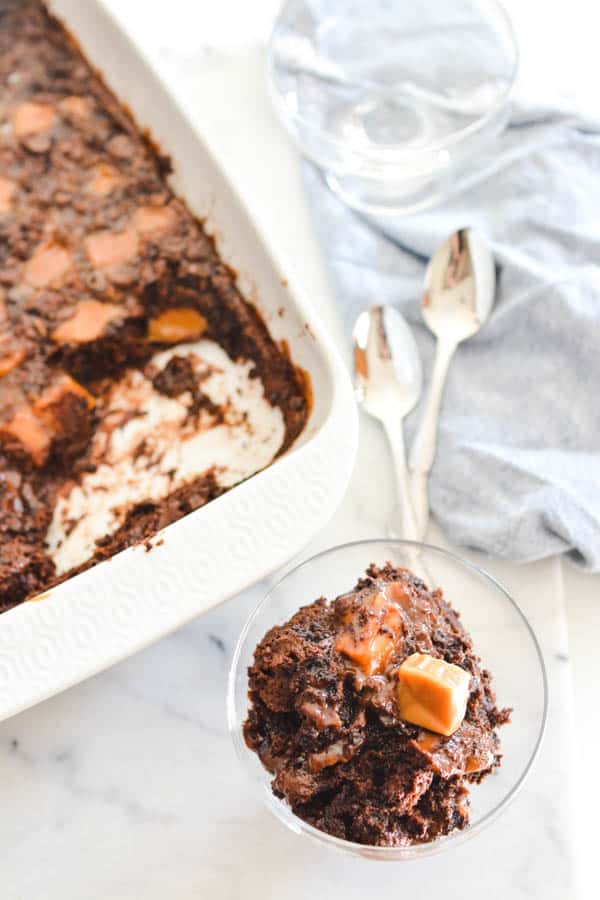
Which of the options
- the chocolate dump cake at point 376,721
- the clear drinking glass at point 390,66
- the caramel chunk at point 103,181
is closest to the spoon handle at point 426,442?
the chocolate dump cake at point 376,721

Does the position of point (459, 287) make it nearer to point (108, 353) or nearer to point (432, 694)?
point (108, 353)

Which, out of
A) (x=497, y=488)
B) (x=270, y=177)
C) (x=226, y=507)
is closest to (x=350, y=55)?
(x=270, y=177)

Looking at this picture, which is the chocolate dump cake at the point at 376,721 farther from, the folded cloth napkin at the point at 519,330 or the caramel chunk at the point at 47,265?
the caramel chunk at the point at 47,265

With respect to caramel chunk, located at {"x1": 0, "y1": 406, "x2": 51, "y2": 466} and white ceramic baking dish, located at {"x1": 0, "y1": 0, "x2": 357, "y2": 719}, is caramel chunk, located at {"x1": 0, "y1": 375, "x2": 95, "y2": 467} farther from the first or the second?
white ceramic baking dish, located at {"x1": 0, "y1": 0, "x2": 357, "y2": 719}

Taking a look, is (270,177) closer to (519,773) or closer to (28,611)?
(28,611)

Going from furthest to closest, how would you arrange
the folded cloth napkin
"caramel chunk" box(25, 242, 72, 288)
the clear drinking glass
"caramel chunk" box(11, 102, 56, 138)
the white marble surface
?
the clear drinking glass → "caramel chunk" box(11, 102, 56, 138) → "caramel chunk" box(25, 242, 72, 288) → the folded cloth napkin → the white marble surface

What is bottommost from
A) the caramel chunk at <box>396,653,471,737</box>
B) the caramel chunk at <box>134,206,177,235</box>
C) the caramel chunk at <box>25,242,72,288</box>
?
the caramel chunk at <box>396,653,471,737</box>

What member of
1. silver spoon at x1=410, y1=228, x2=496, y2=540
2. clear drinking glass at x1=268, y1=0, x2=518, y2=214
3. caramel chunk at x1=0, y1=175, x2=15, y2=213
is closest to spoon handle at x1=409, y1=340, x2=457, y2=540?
silver spoon at x1=410, y1=228, x2=496, y2=540

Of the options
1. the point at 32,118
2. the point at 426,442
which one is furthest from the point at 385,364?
the point at 32,118

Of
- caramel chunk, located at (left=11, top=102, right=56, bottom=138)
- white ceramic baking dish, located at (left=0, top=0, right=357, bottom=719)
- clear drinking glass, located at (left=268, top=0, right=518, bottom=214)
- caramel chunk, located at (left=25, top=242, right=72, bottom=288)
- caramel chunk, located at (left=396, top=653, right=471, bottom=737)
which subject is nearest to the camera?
caramel chunk, located at (left=396, top=653, right=471, bottom=737)
